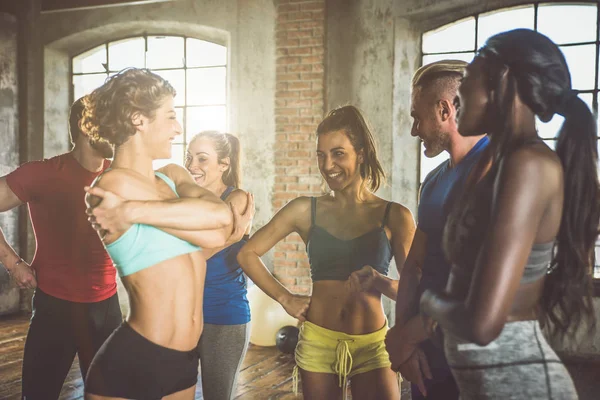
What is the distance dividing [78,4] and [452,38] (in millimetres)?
4053

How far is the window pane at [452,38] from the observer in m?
5.42

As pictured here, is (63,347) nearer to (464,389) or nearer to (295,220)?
(295,220)

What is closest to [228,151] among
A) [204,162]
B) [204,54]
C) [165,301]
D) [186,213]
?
[204,162]

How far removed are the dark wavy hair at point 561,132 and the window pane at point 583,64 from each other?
13.6 ft

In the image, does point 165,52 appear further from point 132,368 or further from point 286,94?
point 132,368

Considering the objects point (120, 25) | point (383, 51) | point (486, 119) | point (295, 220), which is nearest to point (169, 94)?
point (295, 220)

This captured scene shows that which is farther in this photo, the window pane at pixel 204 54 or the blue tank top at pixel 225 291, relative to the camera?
the window pane at pixel 204 54

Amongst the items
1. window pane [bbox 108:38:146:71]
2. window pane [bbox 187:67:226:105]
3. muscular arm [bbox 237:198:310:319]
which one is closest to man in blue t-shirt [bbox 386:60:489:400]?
muscular arm [bbox 237:198:310:319]

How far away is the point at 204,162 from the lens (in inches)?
112

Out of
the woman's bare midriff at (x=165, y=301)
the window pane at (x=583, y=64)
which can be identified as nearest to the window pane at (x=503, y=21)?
the window pane at (x=583, y=64)

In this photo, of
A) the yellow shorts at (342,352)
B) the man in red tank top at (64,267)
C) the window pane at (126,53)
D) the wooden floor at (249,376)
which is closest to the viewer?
the yellow shorts at (342,352)

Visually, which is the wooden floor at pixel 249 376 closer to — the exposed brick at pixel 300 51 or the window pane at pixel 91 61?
the exposed brick at pixel 300 51

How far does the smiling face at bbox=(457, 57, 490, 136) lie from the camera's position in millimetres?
1424

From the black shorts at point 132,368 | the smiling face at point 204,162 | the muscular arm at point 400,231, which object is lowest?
the black shorts at point 132,368
